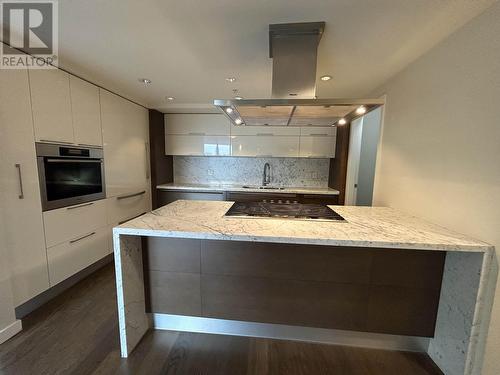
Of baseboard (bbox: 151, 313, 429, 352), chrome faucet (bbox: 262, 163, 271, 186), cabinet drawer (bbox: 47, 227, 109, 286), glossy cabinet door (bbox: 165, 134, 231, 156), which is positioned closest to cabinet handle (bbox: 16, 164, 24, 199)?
cabinet drawer (bbox: 47, 227, 109, 286)

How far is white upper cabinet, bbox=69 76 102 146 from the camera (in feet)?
6.72

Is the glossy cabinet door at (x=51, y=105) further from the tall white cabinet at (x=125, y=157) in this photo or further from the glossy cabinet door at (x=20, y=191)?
the tall white cabinet at (x=125, y=157)

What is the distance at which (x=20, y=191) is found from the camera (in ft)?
5.21

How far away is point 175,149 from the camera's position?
12.0 feet

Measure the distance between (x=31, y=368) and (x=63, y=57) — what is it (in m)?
2.30

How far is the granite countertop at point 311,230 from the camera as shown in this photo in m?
1.09

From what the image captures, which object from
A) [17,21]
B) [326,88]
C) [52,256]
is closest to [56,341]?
[52,256]

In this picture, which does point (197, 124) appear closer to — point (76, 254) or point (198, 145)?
point (198, 145)

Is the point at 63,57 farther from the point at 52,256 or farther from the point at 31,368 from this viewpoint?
the point at 31,368

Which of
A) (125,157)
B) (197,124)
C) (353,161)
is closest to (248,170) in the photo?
(197,124)

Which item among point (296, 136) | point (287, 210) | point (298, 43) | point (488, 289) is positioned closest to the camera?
point (488, 289)

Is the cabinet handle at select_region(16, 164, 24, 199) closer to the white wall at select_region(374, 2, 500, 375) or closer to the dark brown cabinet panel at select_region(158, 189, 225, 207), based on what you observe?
the dark brown cabinet panel at select_region(158, 189, 225, 207)

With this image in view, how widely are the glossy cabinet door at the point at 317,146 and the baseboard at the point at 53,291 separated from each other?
3.23 metres

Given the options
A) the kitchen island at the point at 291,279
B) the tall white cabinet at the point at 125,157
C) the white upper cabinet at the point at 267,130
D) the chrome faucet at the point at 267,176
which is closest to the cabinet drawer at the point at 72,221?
the tall white cabinet at the point at 125,157
